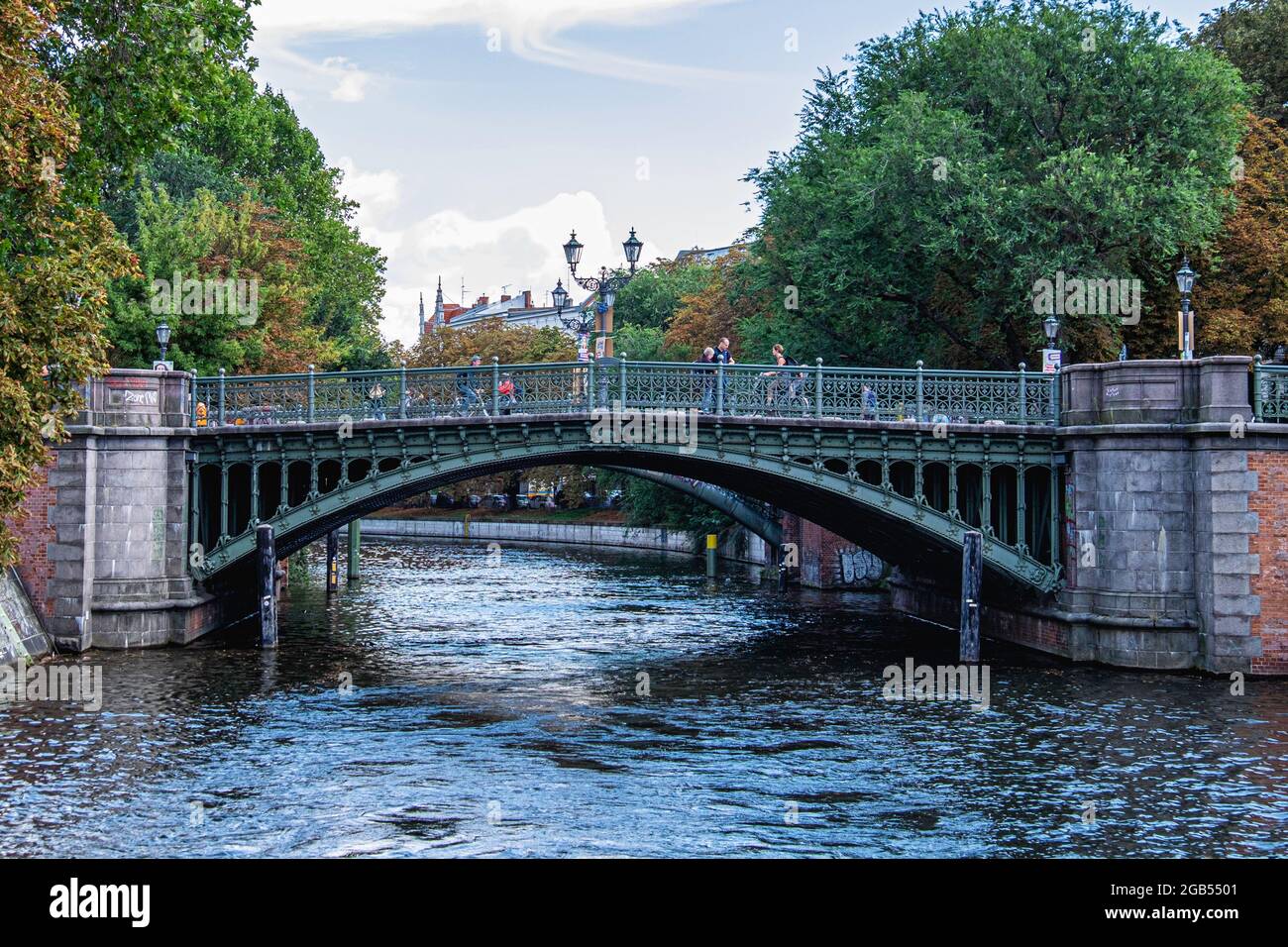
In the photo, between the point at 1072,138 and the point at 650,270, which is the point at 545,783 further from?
the point at 650,270

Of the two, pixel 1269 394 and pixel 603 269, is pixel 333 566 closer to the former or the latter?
pixel 603 269

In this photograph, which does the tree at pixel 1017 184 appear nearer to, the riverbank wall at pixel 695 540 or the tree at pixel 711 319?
the riverbank wall at pixel 695 540

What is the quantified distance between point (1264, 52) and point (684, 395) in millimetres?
26449

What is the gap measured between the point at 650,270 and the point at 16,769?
246 feet

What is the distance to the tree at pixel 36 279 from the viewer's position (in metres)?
18.5

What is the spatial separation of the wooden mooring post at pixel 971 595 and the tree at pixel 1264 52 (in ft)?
75.9

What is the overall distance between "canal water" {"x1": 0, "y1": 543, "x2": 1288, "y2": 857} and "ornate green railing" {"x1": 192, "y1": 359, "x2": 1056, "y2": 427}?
5.03 metres

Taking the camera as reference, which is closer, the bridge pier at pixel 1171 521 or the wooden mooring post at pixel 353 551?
the bridge pier at pixel 1171 521

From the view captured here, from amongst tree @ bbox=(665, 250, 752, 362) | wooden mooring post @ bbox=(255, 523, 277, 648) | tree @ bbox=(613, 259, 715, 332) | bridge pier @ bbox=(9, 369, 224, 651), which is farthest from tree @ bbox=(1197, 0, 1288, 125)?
A: tree @ bbox=(613, 259, 715, 332)

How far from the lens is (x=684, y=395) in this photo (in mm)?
30375

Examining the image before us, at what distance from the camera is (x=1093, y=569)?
1113 inches

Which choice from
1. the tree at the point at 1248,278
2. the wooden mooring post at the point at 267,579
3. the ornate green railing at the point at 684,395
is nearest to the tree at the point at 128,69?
the ornate green railing at the point at 684,395

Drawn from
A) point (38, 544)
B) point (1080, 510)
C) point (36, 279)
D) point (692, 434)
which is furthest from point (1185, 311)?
point (38, 544)
